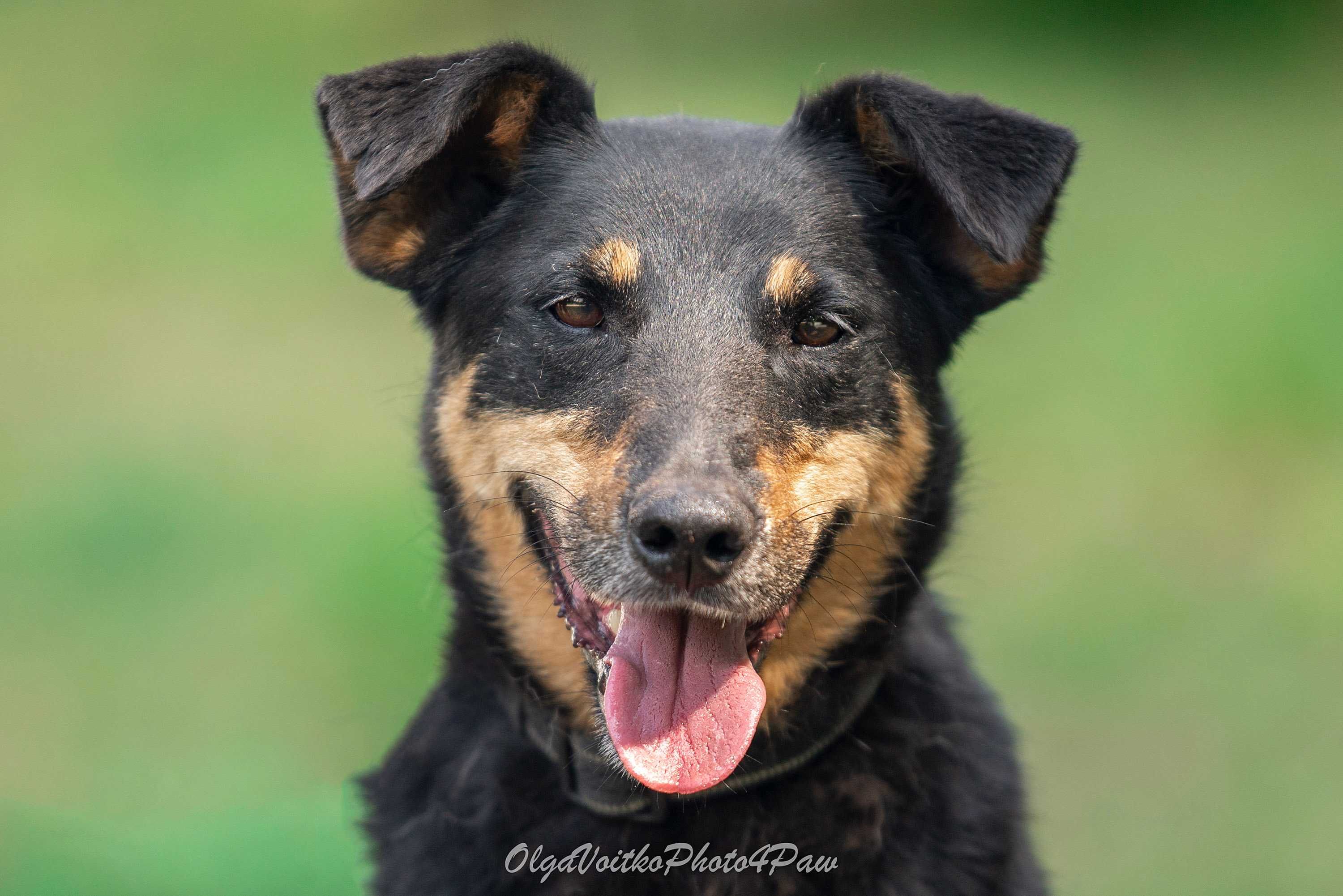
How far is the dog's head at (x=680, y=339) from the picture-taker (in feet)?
10.4

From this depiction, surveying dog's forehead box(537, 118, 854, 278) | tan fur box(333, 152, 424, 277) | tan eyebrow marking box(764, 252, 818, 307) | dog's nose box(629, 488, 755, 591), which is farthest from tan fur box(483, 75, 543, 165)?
dog's nose box(629, 488, 755, 591)

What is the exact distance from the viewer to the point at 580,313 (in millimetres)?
3455

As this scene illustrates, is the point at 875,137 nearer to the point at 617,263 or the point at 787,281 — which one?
the point at 787,281

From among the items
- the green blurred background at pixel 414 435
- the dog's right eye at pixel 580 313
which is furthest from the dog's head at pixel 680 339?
the green blurred background at pixel 414 435

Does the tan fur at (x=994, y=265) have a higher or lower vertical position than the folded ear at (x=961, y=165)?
lower

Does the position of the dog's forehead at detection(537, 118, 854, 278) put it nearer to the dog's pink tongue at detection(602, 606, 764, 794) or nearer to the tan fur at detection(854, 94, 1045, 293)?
the tan fur at detection(854, 94, 1045, 293)

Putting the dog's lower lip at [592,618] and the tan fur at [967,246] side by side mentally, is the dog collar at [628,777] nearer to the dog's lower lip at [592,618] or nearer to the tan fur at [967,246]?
the dog's lower lip at [592,618]

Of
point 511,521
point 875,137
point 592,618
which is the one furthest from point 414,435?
point 875,137

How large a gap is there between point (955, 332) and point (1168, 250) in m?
9.12

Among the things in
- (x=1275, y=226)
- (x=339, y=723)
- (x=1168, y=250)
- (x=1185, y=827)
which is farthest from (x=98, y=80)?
(x=1185, y=827)

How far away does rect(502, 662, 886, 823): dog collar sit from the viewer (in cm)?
340

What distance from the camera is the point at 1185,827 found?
20.6ft

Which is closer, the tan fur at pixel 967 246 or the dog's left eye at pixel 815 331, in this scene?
the dog's left eye at pixel 815 331

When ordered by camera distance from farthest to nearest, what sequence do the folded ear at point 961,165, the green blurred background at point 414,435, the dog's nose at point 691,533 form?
the green blurred background at point 414,435
the folded ear at point 961,165
the dog's nose at point 691,533
